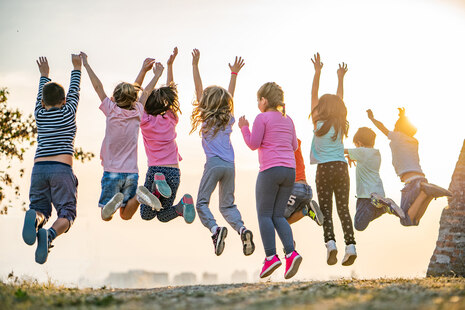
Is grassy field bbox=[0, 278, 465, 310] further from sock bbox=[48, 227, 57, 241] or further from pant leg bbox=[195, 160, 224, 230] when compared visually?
pant leg bbox=[195, 160, 224, 230]

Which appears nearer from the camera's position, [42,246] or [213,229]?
[42,246]

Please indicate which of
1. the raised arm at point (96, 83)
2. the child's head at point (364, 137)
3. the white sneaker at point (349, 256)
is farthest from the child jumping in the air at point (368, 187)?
the raised arm at point (96, 83)

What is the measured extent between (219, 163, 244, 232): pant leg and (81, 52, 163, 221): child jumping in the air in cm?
111

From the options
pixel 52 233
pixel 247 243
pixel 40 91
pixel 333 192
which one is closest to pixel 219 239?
pixel 247 243

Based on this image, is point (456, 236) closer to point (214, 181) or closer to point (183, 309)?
point (214, 181)

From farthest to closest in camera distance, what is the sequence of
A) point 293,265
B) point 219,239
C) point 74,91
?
point 74,91 < point 219,239 < point 293,265

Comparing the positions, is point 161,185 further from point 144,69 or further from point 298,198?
point 298,198

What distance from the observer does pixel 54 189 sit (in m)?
8.84

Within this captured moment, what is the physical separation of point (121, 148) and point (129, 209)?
0.96m

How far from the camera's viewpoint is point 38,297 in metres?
6.97

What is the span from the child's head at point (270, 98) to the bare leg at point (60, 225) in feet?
10.9

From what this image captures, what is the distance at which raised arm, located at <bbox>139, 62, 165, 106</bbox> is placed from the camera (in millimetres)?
9656

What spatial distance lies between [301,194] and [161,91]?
274 centimetres

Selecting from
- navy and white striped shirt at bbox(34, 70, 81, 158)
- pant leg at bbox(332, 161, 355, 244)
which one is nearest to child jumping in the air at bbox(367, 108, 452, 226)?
pant leg at bbox(332, 161, 355, 244)
